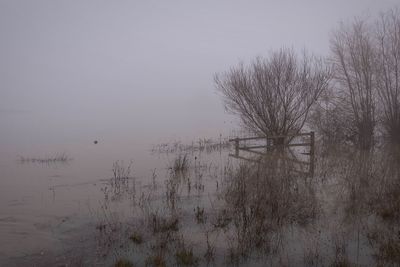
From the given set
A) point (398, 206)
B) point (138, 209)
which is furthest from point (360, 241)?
point (138, 209)

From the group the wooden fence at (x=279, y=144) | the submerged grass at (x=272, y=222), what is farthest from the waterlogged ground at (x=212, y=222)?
the wooden fence at (x=279, y=144)

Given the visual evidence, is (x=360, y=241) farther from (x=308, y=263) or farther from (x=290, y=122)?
(x=290, y=122)

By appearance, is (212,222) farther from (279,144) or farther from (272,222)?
(279,144)

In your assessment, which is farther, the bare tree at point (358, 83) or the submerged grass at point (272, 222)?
the bare tree at point (358, 83)

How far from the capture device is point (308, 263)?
5.20 m

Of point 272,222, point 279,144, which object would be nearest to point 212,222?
point 272,222

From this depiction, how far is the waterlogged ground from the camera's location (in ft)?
18.1

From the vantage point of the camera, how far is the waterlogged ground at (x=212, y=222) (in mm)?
5531

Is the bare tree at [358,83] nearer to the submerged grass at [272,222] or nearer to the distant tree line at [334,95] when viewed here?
the distant tree line at [334,95]

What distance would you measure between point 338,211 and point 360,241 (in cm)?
171

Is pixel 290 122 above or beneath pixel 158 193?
above

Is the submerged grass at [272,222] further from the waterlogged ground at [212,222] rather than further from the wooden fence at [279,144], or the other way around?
the wooden fence at [279,144]

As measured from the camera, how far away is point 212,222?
7.30 m

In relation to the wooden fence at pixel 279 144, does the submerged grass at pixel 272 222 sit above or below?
below
